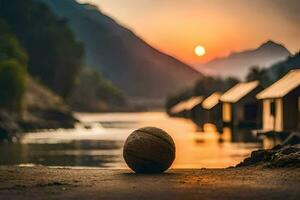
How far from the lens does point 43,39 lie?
131m

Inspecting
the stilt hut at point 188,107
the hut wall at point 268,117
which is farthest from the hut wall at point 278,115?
the stilt hut at point 188,107

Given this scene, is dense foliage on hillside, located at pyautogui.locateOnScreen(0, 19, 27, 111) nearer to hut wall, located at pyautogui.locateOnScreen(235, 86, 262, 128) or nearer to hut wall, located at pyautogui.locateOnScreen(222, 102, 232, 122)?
hut wall, located at pyautogui.locateOnScreen(222, 102, 232, 122)

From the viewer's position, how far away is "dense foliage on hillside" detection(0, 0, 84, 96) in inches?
5133

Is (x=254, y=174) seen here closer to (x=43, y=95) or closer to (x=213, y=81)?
(x=43, y=95)

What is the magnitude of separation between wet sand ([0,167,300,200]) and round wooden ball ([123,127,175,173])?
360mm

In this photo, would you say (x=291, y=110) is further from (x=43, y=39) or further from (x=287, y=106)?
(x=43, y=39)

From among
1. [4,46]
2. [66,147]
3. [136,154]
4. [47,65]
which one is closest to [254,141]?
[66,147]

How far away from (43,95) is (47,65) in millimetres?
24153

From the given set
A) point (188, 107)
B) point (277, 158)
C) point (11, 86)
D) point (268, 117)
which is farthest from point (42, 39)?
point (277, 158)

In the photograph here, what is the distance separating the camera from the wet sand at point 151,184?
1294cm

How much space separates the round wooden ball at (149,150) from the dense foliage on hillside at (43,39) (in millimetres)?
112251

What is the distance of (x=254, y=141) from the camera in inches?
2026

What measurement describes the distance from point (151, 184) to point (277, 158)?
197 inches

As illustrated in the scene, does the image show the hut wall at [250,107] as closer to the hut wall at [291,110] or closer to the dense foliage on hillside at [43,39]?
the hut wall at [291,110]
